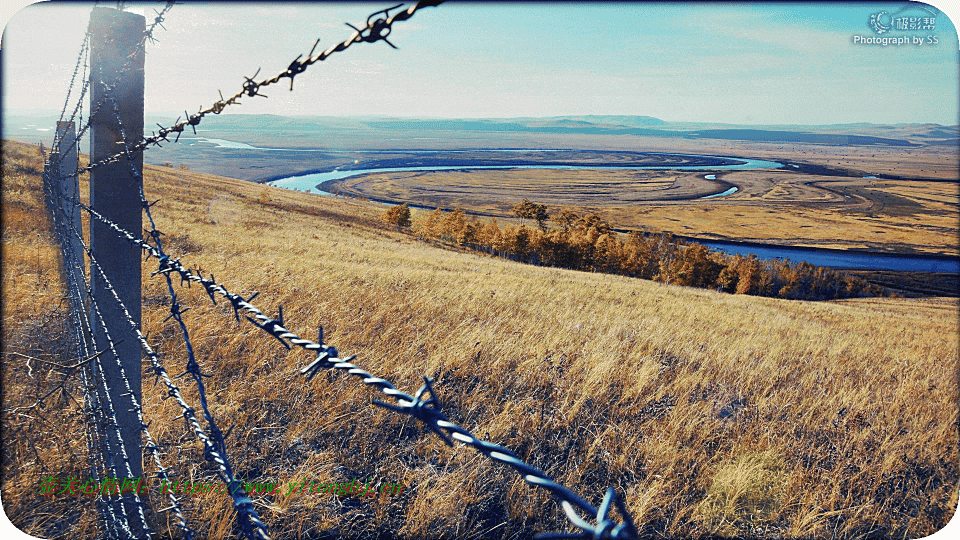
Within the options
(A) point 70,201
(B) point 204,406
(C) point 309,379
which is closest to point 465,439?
(C) point 309,379

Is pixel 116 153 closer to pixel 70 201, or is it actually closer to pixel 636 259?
pixel 70 201

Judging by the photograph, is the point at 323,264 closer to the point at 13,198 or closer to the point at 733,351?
the point at 733,351

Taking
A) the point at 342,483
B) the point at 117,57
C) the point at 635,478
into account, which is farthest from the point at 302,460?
the point at 117,57

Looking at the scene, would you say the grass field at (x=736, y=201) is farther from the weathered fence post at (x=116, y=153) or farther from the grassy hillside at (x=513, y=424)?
the weathered fence post at (x=116, y=153)

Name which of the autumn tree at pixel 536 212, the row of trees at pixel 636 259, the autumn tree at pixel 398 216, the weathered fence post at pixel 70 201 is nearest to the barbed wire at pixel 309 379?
the weathered fence post at pixel 70 201

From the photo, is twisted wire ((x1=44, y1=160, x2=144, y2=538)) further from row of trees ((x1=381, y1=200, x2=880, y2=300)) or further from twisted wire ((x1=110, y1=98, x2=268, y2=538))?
row of trees ((x1=381, y1=200, x2=880, y2=300))

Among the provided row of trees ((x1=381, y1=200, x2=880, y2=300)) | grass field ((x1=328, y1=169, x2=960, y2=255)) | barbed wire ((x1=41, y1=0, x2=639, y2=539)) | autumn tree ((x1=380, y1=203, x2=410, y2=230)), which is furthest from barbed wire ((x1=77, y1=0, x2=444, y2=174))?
grass field ((x1=328, y1=169, x2=960, y2=255))
